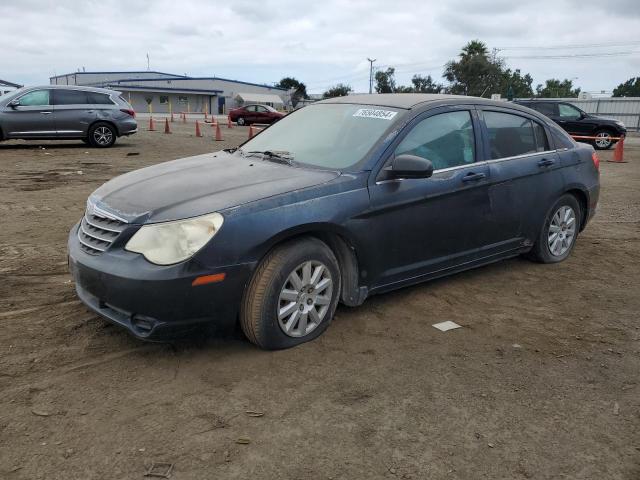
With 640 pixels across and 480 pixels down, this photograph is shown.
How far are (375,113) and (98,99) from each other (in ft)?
42.1

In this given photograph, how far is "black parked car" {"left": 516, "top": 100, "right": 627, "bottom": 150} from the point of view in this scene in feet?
62.2

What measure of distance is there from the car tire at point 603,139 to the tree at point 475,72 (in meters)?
46.6

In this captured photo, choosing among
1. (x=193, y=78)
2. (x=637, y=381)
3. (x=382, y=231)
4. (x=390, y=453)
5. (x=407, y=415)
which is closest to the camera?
(x=390, y=453)

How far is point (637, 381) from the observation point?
10.7 feet

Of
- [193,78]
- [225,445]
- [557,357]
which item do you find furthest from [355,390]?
[193,78]

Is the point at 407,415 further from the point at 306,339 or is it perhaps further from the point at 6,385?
the point at 6,385

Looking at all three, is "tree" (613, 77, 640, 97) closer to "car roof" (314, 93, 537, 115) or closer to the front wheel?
the front wheel

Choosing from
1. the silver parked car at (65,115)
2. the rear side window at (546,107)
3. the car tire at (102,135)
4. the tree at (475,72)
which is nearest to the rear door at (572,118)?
the rear side window at (546,107)

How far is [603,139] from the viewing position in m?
19.0

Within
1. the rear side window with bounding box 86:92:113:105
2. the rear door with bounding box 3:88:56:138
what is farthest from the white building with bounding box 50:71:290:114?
the rear door with bounding box 3:88:56:138

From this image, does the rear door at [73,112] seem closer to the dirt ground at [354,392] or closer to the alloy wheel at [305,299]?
the dirt ground at [354,392]

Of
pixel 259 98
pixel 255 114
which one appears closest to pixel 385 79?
pixel 259 98

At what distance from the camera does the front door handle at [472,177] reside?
434 centimetres

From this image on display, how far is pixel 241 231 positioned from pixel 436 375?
1.41m
